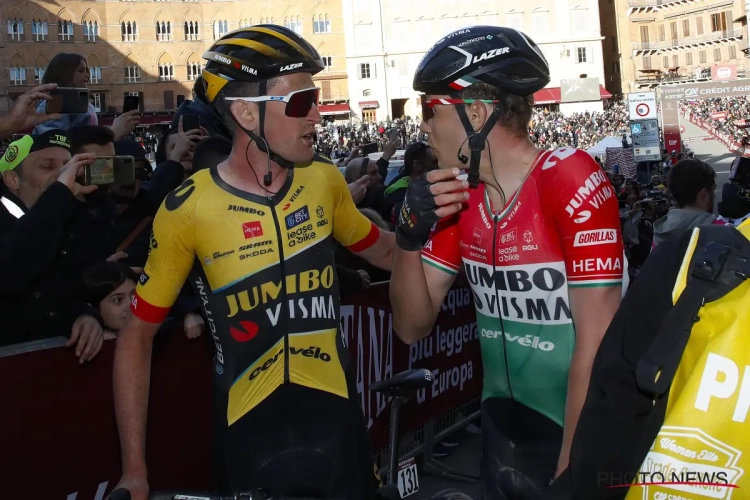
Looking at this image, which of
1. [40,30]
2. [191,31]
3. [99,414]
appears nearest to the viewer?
[99,414]

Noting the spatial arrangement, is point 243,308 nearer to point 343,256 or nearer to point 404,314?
point 404,314

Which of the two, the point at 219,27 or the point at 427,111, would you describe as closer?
the point at 427,111

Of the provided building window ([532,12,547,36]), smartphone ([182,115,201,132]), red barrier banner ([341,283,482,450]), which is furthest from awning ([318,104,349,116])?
smartphone ([182,115,201,132])

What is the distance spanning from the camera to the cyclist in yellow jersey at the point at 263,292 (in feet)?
8.27

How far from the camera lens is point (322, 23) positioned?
76.0 meters

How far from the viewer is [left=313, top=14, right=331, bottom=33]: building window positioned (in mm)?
76000

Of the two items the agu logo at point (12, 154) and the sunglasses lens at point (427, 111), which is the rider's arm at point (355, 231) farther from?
the agu logo at point (12, 154)

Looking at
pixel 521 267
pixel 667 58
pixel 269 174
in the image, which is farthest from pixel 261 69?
pixel 667 58

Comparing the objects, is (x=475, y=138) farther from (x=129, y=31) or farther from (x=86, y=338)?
(x=129, y=31)

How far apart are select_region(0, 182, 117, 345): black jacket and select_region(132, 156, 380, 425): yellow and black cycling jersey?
787 mm

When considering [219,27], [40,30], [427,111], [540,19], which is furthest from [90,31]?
[427,111]

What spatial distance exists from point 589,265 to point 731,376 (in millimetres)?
995

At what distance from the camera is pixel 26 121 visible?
13.2ft

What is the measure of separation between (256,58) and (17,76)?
253 feet
